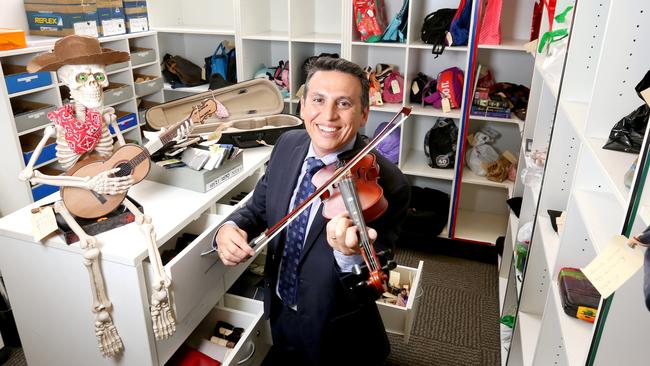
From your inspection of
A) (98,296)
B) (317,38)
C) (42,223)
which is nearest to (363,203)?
(98,296)

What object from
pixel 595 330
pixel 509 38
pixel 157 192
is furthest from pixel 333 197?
pixel 509 38

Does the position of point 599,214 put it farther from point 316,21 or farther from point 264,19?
point 264,19

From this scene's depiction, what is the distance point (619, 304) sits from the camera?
924mm

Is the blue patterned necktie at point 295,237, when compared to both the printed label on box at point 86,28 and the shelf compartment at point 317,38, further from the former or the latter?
the printed label on box at point 86,28

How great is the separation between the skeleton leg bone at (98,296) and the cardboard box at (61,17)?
2.07 metres

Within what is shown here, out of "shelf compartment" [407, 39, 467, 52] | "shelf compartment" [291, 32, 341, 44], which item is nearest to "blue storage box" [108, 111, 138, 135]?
"shelf compartment" [291, 32, 341, 44]

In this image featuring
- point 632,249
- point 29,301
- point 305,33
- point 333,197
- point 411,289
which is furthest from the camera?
point 305,33

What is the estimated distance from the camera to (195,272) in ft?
5.15

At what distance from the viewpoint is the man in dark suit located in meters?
1.31

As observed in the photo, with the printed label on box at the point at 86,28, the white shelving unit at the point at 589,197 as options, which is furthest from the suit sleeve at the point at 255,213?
the printed label on box at the point at 86,28

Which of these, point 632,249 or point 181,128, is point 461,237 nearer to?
point 181,128

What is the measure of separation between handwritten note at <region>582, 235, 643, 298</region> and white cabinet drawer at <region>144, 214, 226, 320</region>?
3.66 feet

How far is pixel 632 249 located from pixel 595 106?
51 cm

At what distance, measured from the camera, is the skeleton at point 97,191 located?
138 centimetres
